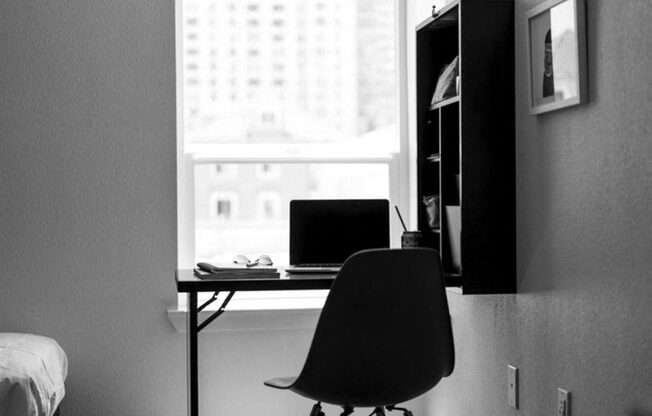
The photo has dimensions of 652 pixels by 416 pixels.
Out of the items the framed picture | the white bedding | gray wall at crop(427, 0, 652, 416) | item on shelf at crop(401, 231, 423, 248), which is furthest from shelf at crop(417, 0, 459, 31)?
the white bedding

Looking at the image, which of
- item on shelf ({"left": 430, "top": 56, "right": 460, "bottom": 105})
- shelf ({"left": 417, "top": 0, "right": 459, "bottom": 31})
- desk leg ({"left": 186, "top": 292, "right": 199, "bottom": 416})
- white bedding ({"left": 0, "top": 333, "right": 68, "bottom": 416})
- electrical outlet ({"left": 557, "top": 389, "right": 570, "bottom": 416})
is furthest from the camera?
item on shelf ({"left": 430, "top": 56, "right": 460, "bottom": 105})

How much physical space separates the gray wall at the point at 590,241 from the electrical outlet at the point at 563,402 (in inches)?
1.1

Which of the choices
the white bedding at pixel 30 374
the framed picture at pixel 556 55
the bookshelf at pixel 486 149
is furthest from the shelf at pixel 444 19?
the white bedding at pixel 30 374

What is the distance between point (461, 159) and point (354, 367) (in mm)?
781

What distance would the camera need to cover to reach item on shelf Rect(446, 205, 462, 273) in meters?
2.90

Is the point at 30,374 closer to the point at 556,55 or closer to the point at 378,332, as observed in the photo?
the point at 378,332

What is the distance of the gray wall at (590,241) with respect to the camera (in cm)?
210

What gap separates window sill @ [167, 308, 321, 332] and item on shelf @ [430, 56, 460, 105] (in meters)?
1.11

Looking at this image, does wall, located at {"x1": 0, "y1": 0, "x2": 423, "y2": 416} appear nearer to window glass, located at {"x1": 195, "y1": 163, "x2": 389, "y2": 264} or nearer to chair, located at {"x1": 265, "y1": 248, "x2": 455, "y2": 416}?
window glass, located at {"x1": 195, "y1": 163, "x2": 389, "y2": 264}

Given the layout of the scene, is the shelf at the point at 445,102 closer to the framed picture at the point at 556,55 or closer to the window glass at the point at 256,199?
the framed picture at the point at 556,55

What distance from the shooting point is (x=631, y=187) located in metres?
2.12

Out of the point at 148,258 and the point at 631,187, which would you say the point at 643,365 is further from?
the point at 148,258

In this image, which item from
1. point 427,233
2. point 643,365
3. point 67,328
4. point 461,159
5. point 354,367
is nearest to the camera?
point 643,365

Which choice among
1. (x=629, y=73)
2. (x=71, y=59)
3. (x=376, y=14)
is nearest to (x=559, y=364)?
(x=629, y=73)
